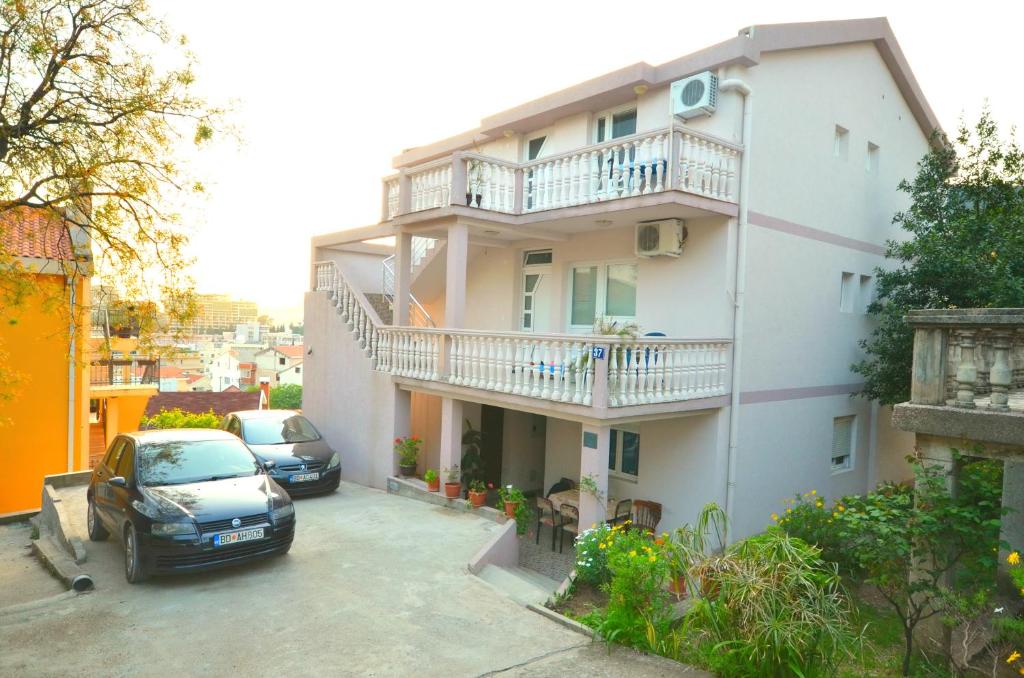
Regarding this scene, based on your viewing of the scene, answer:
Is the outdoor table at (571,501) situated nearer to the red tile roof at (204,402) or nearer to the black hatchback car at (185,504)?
the black hatchback car at (185,504)

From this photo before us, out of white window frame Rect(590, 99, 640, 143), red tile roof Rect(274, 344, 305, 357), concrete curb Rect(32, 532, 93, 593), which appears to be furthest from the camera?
red tile roof Rect(274, 344, 305, 357)

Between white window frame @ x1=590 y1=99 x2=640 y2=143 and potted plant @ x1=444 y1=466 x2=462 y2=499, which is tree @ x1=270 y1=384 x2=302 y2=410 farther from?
white window frame @ x1=590 y1=99 x2=640 y2=143

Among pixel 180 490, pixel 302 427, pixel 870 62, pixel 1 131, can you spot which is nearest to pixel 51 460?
pixel 302 427

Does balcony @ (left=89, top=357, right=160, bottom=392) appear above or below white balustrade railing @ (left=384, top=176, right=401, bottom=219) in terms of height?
below

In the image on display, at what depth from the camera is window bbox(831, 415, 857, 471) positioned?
13625mm

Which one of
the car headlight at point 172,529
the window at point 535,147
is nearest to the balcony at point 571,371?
the car headlight at point 172,529

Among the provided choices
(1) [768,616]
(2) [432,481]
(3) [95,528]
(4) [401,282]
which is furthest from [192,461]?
(1) [768,616]

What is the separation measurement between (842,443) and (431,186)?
33.7ft

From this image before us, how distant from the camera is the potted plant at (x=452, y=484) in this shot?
11.5m

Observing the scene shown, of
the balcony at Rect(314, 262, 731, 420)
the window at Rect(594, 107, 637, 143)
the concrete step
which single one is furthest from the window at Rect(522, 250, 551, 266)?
the concrete step

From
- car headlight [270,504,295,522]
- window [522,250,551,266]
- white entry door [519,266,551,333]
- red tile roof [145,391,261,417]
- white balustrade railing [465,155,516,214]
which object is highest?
white balustrade railing [465,155,516,214]

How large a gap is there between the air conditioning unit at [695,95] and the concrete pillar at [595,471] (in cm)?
562

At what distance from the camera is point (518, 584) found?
8.34 meters

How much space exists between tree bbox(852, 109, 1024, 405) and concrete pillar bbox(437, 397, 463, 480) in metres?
8.07
